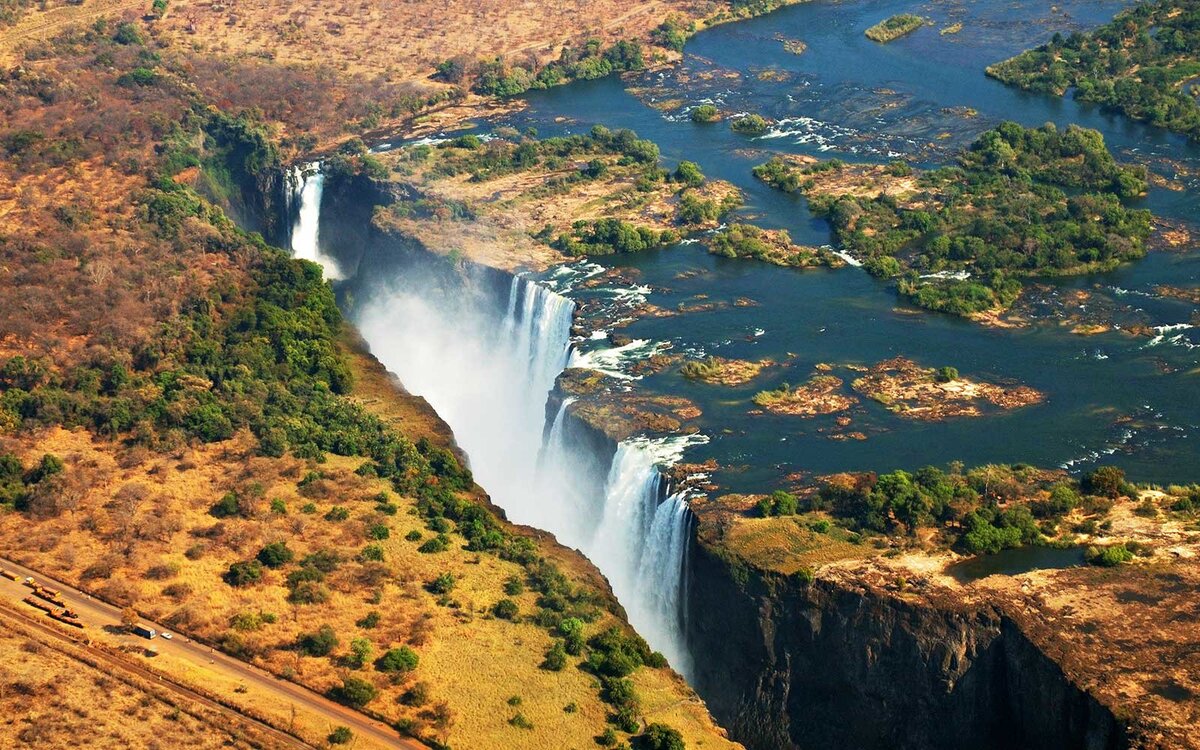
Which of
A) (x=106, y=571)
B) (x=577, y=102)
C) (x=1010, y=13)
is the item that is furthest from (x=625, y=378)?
(x=1010, y=13)

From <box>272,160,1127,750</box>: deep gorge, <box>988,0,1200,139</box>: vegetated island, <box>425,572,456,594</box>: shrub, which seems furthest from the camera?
<box>988,0,1200,139</box>: vegetated island

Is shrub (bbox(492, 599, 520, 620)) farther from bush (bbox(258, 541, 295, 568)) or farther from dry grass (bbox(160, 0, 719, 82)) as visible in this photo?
dry grass (bbox(160, 0, 719, 82))

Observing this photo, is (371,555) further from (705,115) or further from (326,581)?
(705,115)

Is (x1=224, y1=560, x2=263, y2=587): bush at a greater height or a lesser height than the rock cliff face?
lesser

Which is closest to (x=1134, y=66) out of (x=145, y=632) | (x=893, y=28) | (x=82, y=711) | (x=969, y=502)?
(x=893, y=28)

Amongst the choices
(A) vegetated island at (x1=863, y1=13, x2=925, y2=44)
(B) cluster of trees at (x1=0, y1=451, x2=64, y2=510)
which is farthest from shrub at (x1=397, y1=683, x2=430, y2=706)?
(A) vegetated island at (x1=863, y1=13, x2=925, y2=44)

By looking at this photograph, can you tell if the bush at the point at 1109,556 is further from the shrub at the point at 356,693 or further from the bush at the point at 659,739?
the shrub at the point at 356,693

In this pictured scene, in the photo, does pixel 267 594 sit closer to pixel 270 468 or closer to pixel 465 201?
pixel 270 468
